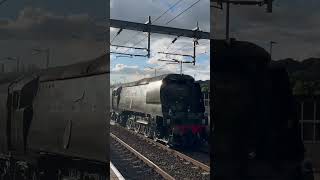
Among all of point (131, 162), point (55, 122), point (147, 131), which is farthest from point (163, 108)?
point (55, 122)

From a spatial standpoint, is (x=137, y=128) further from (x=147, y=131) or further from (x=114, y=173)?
(x=114, y=173)

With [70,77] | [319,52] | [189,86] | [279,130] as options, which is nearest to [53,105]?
[70,77]

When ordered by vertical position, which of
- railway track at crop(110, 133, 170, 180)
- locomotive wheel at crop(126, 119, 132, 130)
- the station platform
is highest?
Answer: locomotive wheel at crop(126, 119, 132, 130)

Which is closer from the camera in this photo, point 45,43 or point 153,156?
point 153,156

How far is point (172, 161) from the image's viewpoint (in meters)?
1.78

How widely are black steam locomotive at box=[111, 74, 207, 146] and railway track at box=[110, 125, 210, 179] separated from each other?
0.04 meters

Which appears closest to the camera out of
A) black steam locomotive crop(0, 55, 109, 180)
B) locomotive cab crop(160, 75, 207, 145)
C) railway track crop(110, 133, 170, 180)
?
locomotive cab crop(160, 75, 207, 145)

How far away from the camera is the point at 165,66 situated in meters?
1.76

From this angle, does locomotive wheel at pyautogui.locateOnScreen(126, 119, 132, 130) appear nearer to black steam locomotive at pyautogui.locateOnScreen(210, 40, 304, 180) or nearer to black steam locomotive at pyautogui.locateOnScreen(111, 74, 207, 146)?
black steam locomotive at pyautogui.locateOnScreen(111, 74, 207, 146)

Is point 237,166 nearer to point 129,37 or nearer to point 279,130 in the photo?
point 279,130

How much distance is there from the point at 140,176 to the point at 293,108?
2.33 feet

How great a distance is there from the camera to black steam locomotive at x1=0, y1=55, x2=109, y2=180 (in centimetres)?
199

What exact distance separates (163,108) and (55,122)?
69cm

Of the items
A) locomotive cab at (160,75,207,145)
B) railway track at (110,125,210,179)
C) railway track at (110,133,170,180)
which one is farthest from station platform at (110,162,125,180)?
locomotive cab at (160,75,207,145)
